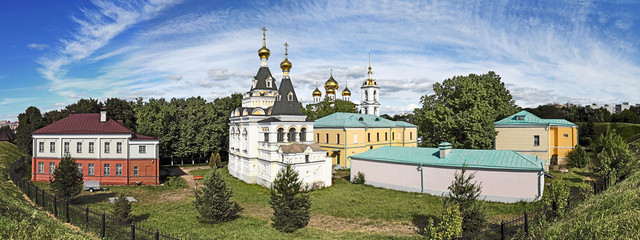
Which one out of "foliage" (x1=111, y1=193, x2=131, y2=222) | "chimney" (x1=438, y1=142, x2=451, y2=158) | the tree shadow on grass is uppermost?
"chimney" (x1=438, y1=142, x2=451, y2=158)

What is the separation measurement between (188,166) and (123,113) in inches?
458

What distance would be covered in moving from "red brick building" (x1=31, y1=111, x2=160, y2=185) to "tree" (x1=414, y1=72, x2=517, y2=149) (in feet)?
81.4

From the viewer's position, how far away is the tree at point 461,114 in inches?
1099

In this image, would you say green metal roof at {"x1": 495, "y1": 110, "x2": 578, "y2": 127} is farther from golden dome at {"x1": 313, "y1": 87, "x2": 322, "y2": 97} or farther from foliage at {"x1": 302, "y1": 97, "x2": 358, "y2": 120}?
golden dome at {"x1": 313, "y1": 87, "x2": 322, "y2": 97}

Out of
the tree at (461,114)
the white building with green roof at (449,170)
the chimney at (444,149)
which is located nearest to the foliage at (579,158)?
the tree at (461,114)

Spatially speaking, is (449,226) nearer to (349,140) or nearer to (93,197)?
(93,197)

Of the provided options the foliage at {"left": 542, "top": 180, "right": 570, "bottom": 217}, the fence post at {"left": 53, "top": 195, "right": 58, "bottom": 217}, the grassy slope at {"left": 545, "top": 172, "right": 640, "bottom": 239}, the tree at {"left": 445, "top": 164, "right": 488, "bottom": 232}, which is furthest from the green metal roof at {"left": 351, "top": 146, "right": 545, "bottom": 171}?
the fence post at {"left": 53, "top": 195, "right": 58, "bottom": 217}

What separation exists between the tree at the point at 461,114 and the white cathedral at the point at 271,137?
10.9 meters

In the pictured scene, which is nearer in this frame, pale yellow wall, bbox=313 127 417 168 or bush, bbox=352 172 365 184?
bush, bbox=352 172 365 184

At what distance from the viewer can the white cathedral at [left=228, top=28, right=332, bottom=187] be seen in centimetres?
2577

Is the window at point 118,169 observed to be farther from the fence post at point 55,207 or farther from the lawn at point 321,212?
the fence post at point 55,207

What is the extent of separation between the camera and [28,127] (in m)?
43.5

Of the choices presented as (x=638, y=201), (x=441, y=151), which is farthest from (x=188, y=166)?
(x=638, y=201)

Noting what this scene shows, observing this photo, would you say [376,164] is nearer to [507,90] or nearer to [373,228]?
[373,228]
